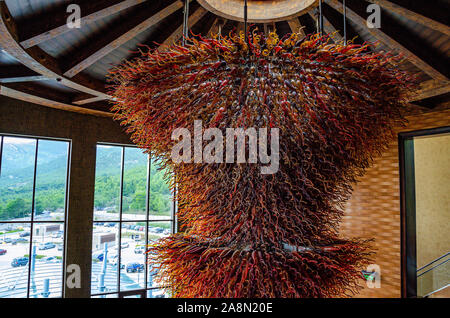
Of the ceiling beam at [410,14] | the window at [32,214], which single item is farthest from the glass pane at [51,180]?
the ceiling beam at [410,14]

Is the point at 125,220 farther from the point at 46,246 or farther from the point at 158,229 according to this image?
the point at 46,246

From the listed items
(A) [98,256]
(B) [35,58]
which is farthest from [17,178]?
(B) [35,58]

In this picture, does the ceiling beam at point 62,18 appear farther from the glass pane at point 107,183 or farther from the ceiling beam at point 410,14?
the glass pane at point 107,183

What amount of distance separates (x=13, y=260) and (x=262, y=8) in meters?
5.10

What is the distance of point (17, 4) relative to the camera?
2.12 m

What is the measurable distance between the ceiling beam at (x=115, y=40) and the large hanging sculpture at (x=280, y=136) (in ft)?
5.53

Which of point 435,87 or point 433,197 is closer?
point 435,87

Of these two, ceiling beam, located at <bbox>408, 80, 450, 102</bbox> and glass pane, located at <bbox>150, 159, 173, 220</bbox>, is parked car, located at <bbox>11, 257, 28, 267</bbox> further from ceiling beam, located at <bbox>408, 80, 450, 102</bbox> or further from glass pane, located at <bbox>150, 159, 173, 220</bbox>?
ceiling beam, located at <bbox>408, 80, 450, 102</bbox>

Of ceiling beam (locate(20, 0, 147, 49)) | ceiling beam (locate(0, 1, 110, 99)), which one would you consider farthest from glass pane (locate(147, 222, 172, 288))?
ceiling beam (locate(20, 0, 147, 49))

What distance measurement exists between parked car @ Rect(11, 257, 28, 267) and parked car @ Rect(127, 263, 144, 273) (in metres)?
1.61

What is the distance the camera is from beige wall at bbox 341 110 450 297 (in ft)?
14.6

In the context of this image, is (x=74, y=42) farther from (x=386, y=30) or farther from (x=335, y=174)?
(x=335, y=174)

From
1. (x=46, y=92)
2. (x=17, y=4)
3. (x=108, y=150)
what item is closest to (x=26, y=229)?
(x=108, y=150)

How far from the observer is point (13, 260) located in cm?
475
